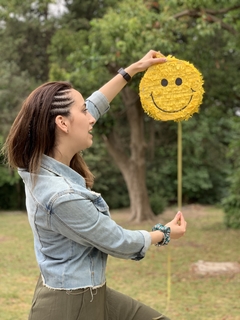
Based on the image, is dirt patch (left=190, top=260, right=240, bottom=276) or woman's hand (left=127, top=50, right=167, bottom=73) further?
dirt patch (left=190, top=260, right=240, bottom=276)

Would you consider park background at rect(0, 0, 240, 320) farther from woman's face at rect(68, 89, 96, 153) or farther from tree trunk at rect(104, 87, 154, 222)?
woman's face at rect(68, 89, 96, 153)

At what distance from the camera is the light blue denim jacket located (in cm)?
132

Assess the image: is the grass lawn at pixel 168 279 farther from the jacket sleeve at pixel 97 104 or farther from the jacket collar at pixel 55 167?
the jacket collar at pixel 55 167

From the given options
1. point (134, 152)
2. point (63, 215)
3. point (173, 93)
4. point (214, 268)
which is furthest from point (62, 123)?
point (134, 152)

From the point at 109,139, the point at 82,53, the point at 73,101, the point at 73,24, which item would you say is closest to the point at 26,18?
the point at 73,24

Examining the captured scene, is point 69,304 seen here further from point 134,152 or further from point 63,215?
point 134,152

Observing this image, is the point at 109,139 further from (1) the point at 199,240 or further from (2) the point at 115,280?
(2) the point at 115,280

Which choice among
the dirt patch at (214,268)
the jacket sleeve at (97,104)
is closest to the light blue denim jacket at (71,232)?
the jacket sleeve at (97,104)

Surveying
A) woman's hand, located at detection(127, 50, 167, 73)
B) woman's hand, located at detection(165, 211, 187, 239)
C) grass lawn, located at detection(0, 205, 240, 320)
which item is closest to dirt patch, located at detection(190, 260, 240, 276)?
grass lawn, located at detection(0, 205, 240, 320)

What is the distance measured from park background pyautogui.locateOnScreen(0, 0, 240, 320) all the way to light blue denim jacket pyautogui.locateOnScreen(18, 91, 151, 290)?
0.67 metres

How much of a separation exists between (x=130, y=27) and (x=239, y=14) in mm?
2122

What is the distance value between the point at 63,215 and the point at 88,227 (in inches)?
3.1

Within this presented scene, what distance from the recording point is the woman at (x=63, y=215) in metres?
1.33

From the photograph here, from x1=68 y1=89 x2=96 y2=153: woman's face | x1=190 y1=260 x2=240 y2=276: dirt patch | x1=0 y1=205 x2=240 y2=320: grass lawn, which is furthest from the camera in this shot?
x1=190 y1=260 x2=240 y2=276: dirt patch
